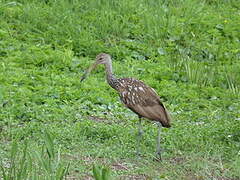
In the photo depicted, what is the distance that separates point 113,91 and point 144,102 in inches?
96.4

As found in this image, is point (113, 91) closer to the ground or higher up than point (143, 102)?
closer to the ground

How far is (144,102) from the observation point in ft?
25.9

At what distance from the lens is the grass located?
296 inches

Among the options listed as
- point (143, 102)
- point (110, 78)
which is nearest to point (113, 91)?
point (110, 78)

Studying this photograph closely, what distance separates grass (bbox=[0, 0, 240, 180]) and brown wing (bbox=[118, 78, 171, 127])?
40 centimetres

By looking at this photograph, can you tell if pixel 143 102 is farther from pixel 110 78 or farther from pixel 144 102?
pixel 110 78

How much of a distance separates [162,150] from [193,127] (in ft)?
3.45

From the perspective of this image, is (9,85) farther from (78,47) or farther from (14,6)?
(14,6)

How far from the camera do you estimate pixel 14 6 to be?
1270 cm

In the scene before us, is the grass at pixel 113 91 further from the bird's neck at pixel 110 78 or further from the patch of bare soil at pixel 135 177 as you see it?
the bird's neck at pixel 110 78

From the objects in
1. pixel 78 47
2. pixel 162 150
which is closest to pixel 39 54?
pixel 78 47

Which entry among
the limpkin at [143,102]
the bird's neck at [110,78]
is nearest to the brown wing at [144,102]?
the limpkin at [143,102]

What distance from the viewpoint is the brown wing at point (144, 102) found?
25.4 feet

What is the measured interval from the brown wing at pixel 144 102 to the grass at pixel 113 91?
40cm
